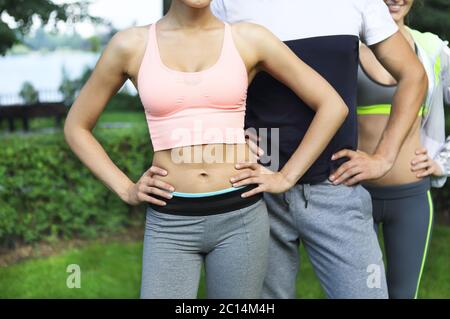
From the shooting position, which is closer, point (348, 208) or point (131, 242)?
point (348, 208)

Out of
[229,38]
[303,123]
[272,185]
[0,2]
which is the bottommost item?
[272,185]

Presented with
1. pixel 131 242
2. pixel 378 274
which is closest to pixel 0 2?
pixel 131 242

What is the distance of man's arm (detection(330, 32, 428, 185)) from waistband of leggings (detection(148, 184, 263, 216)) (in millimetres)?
441

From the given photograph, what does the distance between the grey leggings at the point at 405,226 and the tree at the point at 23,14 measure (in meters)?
3.99

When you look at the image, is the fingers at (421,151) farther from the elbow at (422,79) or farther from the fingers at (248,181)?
the fingers at (248,181)

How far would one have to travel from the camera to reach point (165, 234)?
7.65 feet

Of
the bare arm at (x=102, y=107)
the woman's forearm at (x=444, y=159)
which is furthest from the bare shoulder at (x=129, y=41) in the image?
the woman's forearm at (x=444, y=159)

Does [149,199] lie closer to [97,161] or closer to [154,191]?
[154,191]

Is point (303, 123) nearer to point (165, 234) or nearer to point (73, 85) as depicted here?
point (165, 234)

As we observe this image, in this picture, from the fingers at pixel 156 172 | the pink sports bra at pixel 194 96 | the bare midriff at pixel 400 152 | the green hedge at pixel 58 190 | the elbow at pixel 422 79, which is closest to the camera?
the pink sports bra at pixel 194 96

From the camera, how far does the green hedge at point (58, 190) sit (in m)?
5.83

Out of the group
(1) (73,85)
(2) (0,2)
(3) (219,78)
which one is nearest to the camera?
(3) (219,78)

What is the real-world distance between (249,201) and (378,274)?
61 cm

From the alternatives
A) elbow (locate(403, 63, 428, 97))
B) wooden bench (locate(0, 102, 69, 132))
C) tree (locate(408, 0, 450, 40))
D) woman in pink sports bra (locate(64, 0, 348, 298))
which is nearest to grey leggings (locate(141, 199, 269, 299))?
woman in pink sports bra (locate(64, 0, 348, 298))
